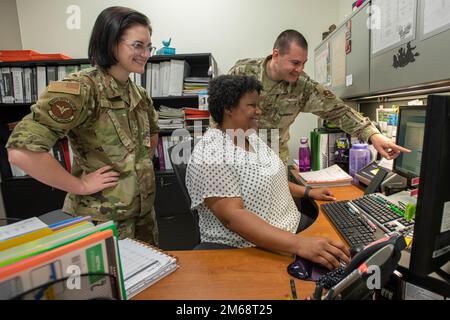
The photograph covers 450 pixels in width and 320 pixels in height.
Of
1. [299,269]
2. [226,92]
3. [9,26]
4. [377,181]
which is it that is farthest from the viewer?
[9,26]

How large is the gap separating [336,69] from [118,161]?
174cm

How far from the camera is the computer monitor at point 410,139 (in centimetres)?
121

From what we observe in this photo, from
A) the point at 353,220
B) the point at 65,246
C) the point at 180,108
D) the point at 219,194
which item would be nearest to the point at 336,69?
the point at 180,108

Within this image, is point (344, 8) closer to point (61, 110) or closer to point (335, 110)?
point (335, 110)

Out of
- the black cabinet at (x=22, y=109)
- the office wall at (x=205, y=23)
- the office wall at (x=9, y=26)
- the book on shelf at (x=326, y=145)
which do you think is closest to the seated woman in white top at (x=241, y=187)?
the book on shelf at (x=326, y=145)

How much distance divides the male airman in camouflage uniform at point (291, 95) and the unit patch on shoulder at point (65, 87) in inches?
38.0

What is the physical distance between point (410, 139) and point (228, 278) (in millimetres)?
1059

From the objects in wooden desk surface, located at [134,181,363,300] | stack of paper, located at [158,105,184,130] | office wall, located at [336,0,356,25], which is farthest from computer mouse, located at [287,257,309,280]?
office wall, located at [336,0,356,25]

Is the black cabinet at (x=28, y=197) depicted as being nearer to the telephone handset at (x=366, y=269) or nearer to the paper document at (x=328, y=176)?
the paper document at (x=328, y=176)

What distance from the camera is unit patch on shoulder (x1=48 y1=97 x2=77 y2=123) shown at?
1.00 m

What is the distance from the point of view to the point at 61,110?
3.31 feet

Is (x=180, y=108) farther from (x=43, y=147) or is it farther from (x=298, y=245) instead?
(x=298, y=245)

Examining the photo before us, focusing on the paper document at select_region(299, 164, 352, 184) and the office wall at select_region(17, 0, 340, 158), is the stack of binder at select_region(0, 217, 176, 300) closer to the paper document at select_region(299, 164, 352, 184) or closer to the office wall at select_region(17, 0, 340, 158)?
the paper document at select_region(299, 164, 352, 184)

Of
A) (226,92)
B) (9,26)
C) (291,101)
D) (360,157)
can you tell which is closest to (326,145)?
(360,157)
